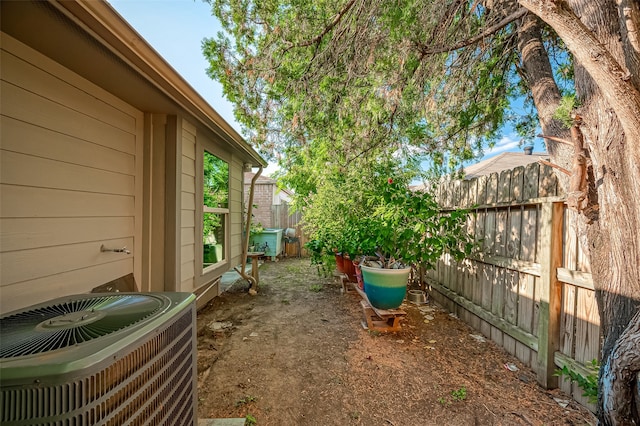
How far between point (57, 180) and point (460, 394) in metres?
3.07

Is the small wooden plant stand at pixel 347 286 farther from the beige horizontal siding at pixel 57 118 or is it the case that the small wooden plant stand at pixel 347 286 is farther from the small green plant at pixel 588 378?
the beige horizontal siding at pixel 57 118

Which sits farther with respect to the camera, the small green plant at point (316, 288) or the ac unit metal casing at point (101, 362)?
the small green plant at point (316, 288)

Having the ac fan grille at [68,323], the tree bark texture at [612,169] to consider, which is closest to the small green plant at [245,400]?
the ac fan grille at [68,323]

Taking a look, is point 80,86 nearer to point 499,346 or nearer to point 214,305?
point 214,305

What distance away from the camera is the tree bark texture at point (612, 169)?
131 centimetres

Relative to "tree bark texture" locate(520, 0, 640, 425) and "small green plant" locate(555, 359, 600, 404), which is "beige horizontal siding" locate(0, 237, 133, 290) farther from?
"small green plant" locate(555, 359, 600, 404)

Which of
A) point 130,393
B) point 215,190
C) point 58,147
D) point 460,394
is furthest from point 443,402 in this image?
point 215,190

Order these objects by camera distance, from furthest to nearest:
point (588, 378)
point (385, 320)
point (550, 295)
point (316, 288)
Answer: point (316, 288) < point (385, 320) < point (550, 295) < point (588, 378)

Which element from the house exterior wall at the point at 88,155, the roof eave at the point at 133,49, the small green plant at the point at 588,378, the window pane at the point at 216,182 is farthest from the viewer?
the window pane at the point at 216,182

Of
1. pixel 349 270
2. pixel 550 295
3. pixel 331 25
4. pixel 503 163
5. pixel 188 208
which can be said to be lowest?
pixel 349 270

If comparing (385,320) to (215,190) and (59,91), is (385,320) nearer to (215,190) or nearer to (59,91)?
(215,190)

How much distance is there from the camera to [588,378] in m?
1.69

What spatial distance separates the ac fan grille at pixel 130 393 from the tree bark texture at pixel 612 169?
7.06 feet

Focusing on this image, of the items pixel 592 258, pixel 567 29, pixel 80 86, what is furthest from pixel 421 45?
pixel 80 86
